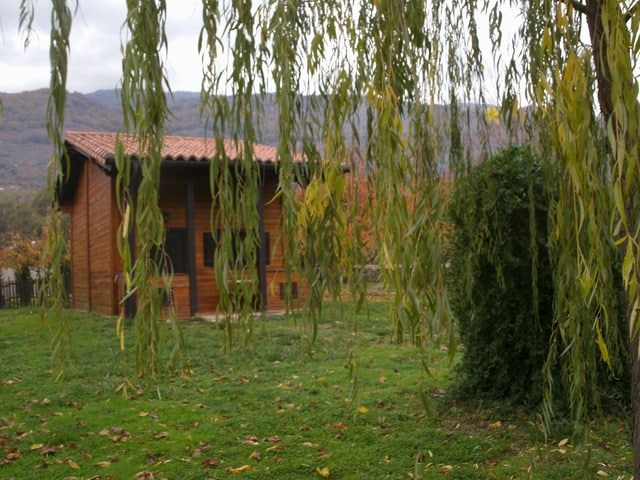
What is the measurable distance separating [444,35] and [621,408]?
3.24 meters

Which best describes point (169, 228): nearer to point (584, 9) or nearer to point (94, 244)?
point (94, 244)

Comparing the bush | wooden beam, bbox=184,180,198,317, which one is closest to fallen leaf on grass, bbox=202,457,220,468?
the bush

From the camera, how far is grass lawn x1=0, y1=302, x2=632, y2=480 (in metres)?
4.53

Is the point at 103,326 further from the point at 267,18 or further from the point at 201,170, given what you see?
the point at 267,18

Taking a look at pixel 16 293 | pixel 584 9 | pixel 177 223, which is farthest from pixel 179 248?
pixel 584 9

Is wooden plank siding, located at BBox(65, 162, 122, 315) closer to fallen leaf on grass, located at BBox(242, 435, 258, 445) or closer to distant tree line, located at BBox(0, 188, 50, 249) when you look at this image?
fallen leaf on grass, located at BBox(242, 435, 258, 445)

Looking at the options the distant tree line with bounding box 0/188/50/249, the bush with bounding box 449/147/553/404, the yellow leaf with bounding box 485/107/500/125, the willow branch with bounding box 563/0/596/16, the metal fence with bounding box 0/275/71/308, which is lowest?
the metal fence with bounding box 0/275/71/308

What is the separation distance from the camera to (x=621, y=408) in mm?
5238

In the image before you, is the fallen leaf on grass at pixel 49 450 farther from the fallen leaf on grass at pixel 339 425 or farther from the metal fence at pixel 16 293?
the metal fence at pixel 16 293

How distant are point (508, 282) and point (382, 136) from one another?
10.8 feet

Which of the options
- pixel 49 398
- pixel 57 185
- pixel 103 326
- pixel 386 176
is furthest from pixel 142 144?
pixel 103 326

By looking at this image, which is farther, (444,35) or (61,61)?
(444,35)

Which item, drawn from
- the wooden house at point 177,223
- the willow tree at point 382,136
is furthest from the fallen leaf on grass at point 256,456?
the wooden house at point 177,223

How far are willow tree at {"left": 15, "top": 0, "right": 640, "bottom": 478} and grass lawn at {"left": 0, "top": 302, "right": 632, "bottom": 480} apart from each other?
2.25ft
